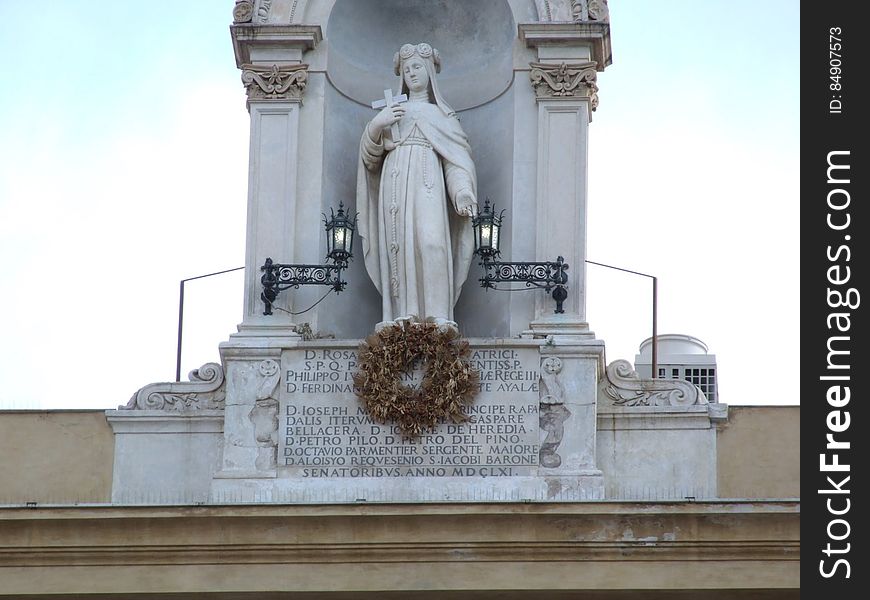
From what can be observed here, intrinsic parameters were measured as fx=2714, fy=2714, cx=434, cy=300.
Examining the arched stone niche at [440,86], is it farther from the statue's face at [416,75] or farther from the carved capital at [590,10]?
the statue's face at [416,75]

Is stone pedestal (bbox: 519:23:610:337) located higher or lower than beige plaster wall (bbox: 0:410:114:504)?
higher

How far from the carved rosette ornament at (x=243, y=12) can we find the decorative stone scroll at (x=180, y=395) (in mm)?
3408

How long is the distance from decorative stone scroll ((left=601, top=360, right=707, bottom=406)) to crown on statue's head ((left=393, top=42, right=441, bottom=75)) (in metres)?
3.60

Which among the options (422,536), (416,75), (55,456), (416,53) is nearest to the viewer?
(422,536)

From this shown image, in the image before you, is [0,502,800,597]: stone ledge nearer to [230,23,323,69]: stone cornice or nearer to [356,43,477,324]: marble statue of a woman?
[356,43,477,324]: marble statue of a woman

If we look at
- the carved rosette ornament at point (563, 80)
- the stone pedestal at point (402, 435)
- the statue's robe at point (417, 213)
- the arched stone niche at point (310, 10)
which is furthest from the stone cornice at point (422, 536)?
the arched stone niche at point (310, 10)

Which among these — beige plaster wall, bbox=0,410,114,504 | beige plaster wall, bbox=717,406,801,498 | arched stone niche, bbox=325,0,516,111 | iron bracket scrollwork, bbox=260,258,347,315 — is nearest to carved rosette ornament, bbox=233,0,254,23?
arched stone niche, bbox=325,0,516,111

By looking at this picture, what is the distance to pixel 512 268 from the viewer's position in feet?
77.6

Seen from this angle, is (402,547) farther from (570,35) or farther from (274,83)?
(570,35)

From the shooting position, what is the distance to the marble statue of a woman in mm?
23469

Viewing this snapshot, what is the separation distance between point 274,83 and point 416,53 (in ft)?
4.38

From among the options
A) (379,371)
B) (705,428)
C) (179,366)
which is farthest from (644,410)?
(179,366)

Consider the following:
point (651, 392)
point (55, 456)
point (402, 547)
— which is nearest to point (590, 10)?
point (651, 392)
